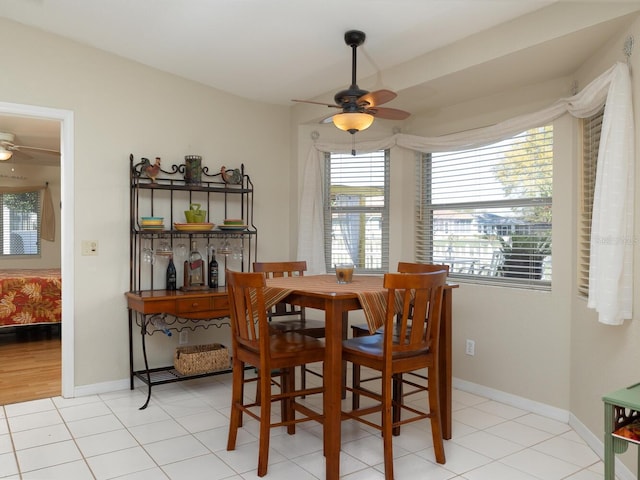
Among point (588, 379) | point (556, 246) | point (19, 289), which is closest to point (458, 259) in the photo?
point (556, 246)

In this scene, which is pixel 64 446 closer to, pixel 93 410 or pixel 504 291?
pixel 93 410

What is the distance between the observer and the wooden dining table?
2.35 meters

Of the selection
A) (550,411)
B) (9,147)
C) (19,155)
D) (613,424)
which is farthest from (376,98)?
(19,155)

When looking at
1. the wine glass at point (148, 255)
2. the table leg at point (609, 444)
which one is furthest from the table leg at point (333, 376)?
the wine glass at point (148, 255)

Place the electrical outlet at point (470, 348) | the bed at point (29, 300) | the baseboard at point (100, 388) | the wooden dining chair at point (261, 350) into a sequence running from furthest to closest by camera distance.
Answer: the bed at point (29, 300), the electrical outlet at point (470, 348), the baseboard at point (100, 388), the wooden dining chair at point (261, 350)

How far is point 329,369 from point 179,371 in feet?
5.78

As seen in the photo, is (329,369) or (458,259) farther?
(458,259)

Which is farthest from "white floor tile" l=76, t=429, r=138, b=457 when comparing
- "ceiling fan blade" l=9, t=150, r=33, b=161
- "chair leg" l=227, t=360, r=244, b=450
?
"ceiling fan blade" l=9, t=150, r=33, b=161

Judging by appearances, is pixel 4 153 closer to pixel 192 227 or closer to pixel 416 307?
pixel 192 227

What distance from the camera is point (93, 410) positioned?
11.0ft

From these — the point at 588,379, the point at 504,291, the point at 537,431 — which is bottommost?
the point at 537,431

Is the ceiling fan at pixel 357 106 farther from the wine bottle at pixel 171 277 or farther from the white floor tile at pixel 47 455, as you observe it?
the white floor tile at pixel 47 455

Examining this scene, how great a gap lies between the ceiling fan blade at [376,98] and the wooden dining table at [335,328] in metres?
1.07

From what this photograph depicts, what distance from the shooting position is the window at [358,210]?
444 centimetres
